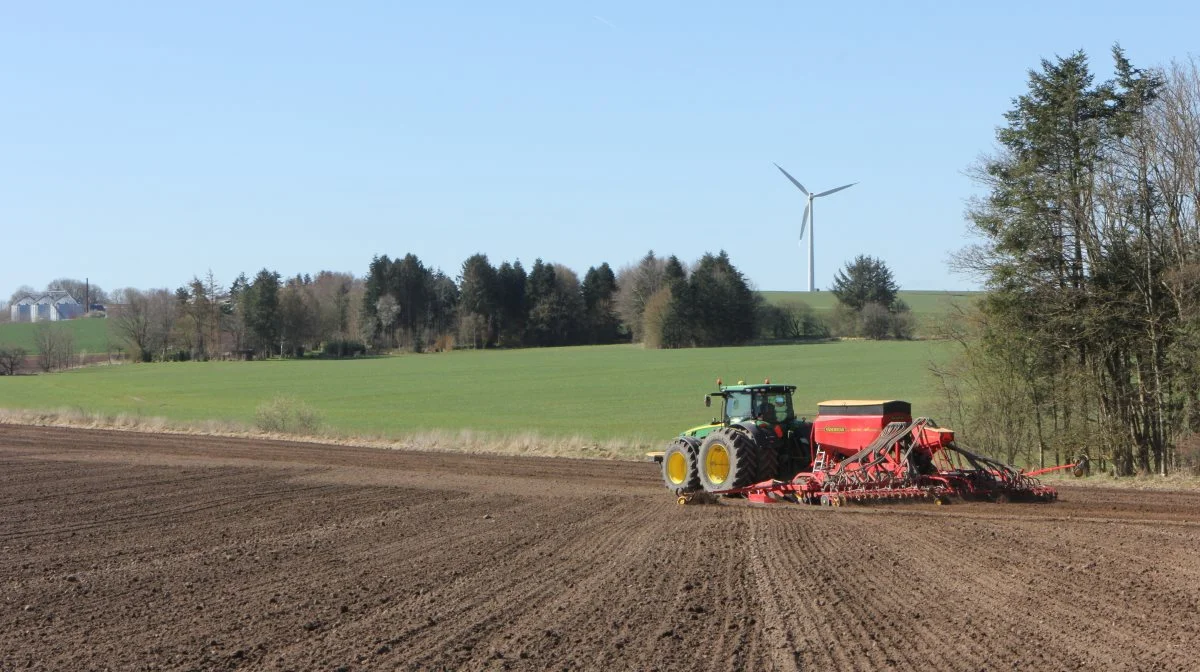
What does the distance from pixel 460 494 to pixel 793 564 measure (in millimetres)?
8583

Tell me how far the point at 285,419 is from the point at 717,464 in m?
23.0

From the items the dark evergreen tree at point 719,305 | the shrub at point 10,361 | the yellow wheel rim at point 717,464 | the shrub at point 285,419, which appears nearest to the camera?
the yellow wheel rim at point 717,464

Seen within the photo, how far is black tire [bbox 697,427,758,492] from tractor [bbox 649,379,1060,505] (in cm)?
2

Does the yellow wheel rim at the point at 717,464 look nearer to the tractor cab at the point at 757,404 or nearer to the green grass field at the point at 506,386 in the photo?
the tractor cab at the point at 757,404

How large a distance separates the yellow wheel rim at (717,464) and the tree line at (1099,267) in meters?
9.99

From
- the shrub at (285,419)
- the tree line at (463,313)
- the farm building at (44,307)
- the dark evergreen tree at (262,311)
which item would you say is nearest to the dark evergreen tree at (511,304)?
the tree line at (463,313)

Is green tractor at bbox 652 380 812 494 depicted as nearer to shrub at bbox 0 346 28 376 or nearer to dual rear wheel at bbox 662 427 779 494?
dual rear wheel at bbox 662 427 779 494

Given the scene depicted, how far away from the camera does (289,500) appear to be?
683 inches

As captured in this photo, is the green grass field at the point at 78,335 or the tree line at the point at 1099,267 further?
the green grass field at the point at 78,335

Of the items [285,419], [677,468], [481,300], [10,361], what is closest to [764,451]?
[677,468]

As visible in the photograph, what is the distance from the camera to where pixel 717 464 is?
56.0 ft

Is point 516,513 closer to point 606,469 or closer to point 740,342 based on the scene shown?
point 606,469

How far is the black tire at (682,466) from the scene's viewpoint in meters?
17.7

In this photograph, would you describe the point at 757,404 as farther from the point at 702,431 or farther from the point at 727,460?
the point at 702,431
